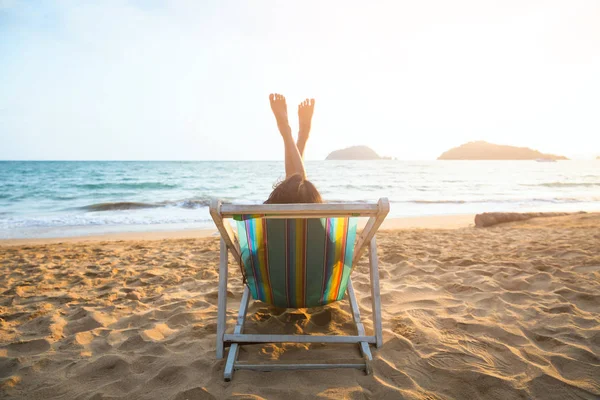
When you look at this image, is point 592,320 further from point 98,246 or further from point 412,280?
point 98,246

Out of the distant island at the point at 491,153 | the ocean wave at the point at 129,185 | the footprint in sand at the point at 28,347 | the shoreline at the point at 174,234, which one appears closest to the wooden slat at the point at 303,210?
the footprint in sand at the point at 28,347

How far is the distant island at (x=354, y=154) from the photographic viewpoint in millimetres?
73500

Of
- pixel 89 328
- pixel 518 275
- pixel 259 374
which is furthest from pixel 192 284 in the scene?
pixel 518 275

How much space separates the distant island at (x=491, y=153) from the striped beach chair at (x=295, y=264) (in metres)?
82.3

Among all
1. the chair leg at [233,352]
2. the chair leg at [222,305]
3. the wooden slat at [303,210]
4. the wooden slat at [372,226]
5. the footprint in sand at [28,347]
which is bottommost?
the footprint in sand at [28,347]

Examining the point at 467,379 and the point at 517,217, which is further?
the point at 517,217

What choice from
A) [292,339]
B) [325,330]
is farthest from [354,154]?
[292,339]

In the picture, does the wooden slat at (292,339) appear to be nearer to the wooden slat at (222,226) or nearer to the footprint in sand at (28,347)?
the wooden slat at (222,226)

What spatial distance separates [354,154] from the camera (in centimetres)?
7619

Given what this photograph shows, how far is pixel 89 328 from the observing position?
2293 millimetres

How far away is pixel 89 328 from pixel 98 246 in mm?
3254

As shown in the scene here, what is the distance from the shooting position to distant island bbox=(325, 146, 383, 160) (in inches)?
2894

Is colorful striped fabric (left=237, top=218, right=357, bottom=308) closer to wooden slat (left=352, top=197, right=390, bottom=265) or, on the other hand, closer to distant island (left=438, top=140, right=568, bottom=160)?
wooden slat (left=352, top=197, right=390, bottom=265)

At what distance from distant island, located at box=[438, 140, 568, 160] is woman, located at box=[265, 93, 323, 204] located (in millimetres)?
80538
